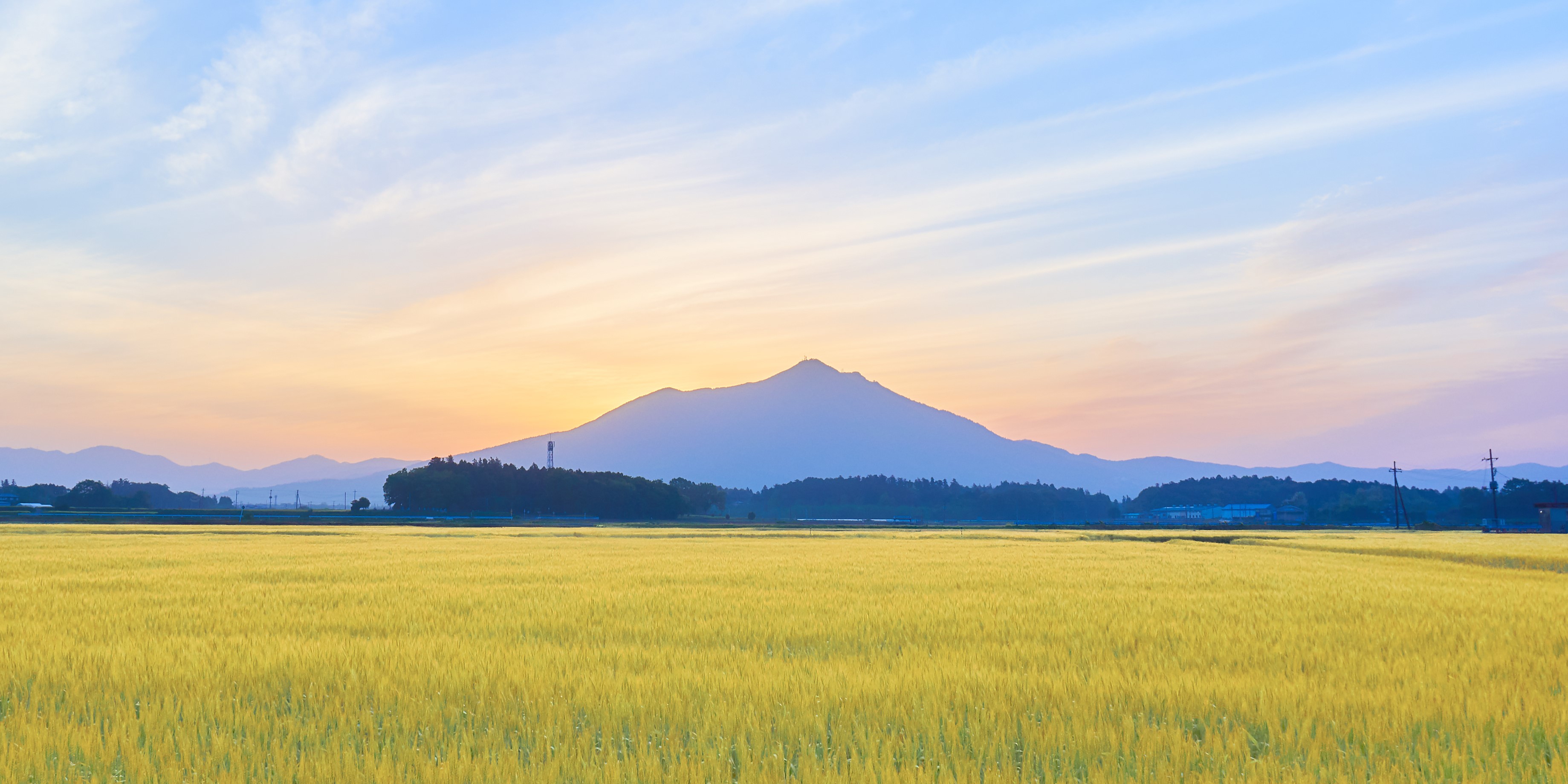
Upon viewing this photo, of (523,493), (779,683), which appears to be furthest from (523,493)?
→ (779,683)

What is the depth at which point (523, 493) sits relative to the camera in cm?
15600

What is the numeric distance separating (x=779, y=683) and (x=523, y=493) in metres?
155

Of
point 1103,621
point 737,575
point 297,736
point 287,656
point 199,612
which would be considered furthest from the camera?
point 737,575

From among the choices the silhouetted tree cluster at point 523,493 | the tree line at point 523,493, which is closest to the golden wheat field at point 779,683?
Answer: the tree line at point 523,493

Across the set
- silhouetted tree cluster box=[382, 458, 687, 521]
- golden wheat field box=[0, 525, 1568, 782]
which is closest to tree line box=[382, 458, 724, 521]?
silhouetted tree cluster box=[382, 458, 687, 521]

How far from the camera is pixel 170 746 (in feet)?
19.2

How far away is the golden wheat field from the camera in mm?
5605

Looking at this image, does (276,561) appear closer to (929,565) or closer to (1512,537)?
(929,565)

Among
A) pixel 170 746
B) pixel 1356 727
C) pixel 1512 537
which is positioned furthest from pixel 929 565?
pixel 1512 537

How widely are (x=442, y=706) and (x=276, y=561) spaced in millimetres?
23446

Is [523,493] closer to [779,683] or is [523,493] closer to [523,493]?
[523,493]

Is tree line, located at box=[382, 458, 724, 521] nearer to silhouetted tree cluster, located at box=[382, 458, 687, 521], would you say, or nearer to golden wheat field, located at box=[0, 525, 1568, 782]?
silhouetted tree cluster, located at box=[382, 458, 687, 521]

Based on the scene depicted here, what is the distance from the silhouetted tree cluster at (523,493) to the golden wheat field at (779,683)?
133682 millimetres

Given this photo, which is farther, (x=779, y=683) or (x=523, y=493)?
(x=523, y=493)
